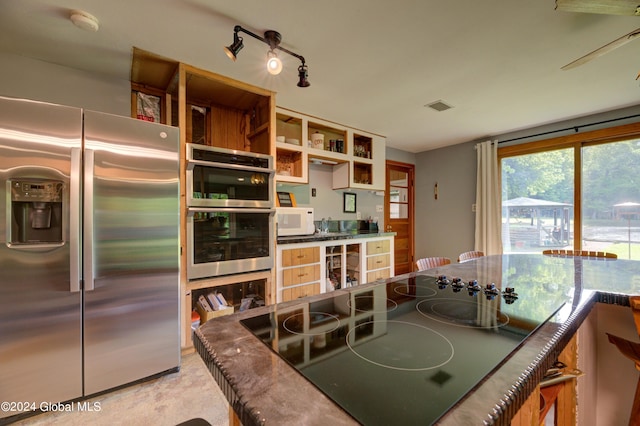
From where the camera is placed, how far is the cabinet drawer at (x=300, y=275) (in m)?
2.73

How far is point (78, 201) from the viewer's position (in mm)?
1588

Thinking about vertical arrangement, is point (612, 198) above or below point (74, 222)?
above

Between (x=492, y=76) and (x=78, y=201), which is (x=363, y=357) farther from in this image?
(x=492, y=76)

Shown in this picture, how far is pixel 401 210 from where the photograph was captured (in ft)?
16.7

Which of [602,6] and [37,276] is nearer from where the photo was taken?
[602,6]

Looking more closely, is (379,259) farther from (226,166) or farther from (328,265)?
(226,166)

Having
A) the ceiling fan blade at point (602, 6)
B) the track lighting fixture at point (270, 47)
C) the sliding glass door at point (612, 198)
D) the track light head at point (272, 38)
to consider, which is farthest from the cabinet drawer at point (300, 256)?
the sliding glass door at point (612, 198)

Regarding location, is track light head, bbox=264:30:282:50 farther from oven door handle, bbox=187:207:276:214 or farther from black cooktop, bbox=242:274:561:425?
black cooktop, bbox=242:274:561:425

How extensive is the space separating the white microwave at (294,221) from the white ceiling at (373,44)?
47.9 inches

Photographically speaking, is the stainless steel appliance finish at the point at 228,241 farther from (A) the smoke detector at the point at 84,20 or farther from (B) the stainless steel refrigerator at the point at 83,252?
(A) the smoke detector at the point at 84,20

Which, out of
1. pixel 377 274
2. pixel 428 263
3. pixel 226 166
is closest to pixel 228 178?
pixel 226 166

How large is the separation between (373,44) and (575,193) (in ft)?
11.3

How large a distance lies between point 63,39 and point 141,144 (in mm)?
922

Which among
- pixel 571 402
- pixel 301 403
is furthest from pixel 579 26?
pixel 301 403
